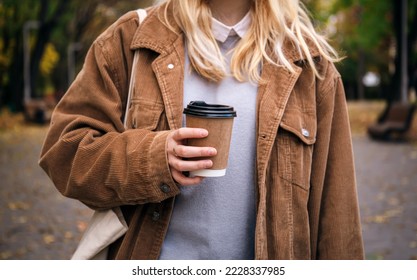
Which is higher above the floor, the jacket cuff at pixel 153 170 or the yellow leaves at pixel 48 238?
the jacket cuff at pixel 153 170

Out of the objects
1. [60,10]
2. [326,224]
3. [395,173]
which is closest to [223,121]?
[326,224]

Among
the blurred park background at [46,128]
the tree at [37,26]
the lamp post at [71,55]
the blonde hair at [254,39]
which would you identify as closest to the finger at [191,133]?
the blonde hair at [254,39]

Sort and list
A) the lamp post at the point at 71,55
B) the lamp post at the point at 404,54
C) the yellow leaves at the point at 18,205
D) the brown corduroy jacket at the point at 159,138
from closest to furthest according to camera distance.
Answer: the brown corduroy jacket at the point at 159,138
the yellow leaves at the point at 18,205
the lamp post at the point at 404,54
the lamp post at the point at 71,55

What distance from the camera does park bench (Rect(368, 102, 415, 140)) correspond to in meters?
16.1

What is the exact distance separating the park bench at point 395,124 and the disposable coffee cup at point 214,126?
15.2m

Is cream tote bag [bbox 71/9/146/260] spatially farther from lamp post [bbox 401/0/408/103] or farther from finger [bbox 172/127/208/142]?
lamp post [bbox 401/0/408/103]

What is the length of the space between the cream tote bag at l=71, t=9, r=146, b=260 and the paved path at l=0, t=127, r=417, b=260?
4102mm

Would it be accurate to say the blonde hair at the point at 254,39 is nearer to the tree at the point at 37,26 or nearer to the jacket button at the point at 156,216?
the jacket button at the point at 156,216

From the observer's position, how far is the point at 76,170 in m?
1.97

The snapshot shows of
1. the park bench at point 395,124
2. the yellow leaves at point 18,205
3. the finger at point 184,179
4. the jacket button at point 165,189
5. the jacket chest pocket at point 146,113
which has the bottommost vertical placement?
the park bench at point 395,124

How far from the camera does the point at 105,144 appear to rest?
6.42 ft

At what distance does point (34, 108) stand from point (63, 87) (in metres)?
22.8

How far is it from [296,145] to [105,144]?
0.71 m

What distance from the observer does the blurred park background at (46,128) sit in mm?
6652
